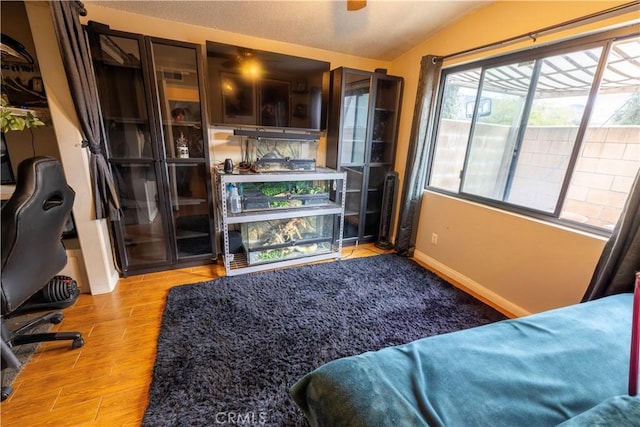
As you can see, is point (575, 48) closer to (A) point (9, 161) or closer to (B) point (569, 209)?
(B) point (569, 209)

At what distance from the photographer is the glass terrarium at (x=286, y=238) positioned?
2.60m

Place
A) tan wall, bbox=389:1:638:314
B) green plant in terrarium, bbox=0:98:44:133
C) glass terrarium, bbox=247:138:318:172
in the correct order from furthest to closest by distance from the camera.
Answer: glass terrarium, bbox=247:138:318:172
tan wall, bbox=389:1:638:314
green plant in terrarium, bbox=0:98:44:133

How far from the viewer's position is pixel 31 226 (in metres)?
1.20

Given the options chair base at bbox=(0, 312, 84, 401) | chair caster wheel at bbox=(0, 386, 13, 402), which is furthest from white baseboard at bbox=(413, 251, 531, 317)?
chair caster wheel at bbox=(0, 386, 13, 402)

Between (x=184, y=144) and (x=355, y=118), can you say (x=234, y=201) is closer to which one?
(x=184, y=144)

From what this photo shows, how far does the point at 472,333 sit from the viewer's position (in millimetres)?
994

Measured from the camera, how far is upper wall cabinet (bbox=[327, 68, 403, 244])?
2.78 m

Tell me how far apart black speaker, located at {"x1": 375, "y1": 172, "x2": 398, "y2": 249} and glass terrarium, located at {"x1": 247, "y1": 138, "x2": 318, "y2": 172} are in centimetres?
97

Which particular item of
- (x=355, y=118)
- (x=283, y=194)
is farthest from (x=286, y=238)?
(x=355, y=118)

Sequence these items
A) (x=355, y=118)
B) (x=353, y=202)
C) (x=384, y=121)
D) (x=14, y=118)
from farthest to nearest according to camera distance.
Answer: (x=353, y=202)
(x=384, y=121)
(x=355, y=118)
(x=14, y=118)

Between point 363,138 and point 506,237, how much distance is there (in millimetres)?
1711

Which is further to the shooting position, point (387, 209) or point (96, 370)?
point (387, 209)

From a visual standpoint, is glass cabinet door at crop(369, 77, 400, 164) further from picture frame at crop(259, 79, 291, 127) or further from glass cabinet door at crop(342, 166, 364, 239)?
picture frame at crop(259, 79, 291, 127)

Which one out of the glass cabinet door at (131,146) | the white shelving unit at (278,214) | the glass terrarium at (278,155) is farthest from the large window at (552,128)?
the glass cabinet door at (131,146)
